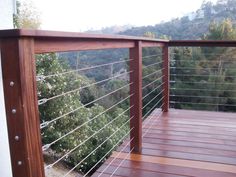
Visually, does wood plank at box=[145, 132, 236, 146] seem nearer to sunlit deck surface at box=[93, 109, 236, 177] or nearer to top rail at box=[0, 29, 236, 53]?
sunlit deck surface at box=[93, 109, 236, 177]

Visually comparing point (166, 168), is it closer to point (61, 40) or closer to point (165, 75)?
point (61, 40)

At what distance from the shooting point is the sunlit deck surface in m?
2.06

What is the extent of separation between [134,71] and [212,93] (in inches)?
404

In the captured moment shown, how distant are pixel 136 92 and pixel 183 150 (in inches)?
25.4

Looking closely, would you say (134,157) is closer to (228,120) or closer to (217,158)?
(217,158)

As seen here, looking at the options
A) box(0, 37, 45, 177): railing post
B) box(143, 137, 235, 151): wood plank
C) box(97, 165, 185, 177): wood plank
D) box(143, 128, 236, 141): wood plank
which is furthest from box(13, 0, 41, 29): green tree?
box(0, 37, 45, 177): railing post

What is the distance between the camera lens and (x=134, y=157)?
2.29 meters

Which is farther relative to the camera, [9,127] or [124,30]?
[124,30]

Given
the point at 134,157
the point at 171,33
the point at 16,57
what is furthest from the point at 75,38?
the point at 171,33

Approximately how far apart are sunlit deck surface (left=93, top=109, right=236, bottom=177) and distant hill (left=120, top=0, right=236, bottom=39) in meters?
10.8

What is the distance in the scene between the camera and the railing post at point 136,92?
7.56 ft

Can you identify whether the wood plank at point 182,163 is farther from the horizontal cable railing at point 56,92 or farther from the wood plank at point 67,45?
the wood plank at point 67,45

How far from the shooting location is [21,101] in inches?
33.6

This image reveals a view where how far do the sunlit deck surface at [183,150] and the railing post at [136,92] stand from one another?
0.14 meters
